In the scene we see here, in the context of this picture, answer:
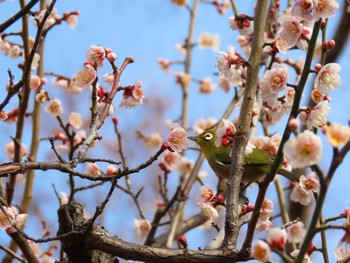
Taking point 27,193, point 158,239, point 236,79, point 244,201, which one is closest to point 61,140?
point 27,193

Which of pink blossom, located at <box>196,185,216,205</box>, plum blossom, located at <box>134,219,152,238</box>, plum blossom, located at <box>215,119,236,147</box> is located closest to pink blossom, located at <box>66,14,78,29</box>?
plum blossom, located at <box>134,219,152,238</box>

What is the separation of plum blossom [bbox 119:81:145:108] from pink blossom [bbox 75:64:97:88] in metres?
0.16

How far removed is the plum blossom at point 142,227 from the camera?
4316 mm

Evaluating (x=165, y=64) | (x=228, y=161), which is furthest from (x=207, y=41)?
(x=228, y=161)

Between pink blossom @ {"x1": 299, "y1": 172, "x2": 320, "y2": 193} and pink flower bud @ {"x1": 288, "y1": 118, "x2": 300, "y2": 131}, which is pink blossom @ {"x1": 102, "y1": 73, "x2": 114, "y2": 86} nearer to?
pink blossom @ {"x1": 299, "y1": 172, "x2": 320, "y2": 193}

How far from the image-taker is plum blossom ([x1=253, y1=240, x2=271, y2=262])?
1669 millimetres

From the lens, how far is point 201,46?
266 inches

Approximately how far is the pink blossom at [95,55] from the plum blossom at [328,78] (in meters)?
0.93

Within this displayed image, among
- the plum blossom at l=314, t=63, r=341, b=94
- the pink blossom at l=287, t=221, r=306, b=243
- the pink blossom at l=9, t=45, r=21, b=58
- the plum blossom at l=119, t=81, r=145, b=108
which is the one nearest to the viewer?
the pink blossom at l=287, t=221, r=306, b=243

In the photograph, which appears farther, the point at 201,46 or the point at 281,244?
the point at 201,46

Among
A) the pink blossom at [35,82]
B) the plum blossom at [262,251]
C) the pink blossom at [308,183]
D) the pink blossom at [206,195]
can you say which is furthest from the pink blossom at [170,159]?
the plum blossom at [262,251]

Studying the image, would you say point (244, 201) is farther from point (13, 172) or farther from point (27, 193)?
point (27, 193)

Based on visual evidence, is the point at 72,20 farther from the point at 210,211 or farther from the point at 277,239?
the point at 277,239

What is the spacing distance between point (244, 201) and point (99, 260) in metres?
0.69
